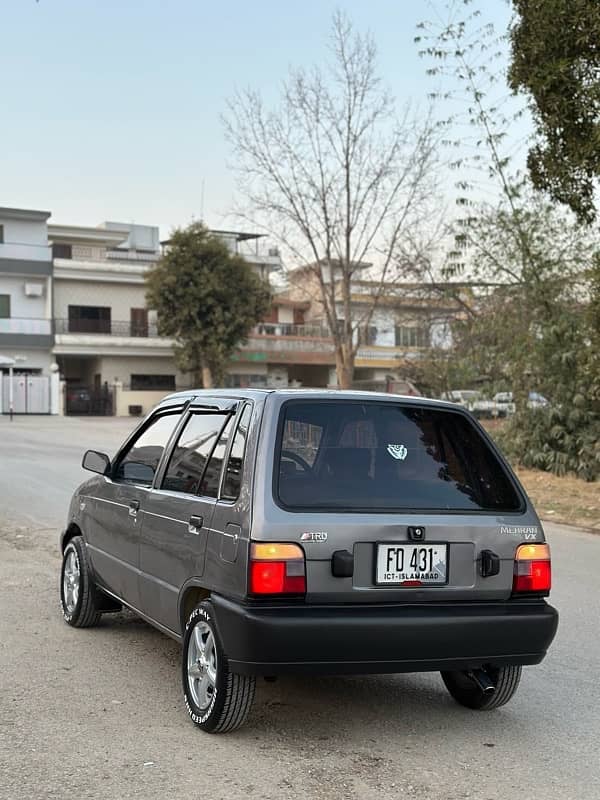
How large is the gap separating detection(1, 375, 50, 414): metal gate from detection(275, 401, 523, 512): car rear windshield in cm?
4766

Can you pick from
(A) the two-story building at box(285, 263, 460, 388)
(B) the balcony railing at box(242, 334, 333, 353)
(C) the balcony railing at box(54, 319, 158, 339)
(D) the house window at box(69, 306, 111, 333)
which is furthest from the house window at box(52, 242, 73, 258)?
(A) the two-story building at box(285, 263, 460, 388)

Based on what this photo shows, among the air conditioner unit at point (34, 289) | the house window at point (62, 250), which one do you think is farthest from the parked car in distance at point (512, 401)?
the house window at point (62, 250)

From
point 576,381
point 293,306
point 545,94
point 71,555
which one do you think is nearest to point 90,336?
point 293,306

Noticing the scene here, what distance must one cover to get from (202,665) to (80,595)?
2236mm

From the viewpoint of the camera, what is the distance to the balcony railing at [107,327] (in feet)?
175

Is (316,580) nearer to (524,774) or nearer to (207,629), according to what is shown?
(207,629)

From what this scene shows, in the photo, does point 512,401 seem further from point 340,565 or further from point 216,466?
point 340,565

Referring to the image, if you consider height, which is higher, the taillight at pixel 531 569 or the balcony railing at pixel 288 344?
the balcony railing at pixel 288 344

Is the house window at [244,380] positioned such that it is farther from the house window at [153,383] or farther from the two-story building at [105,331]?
the house window at [153,383]

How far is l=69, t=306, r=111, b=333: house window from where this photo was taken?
53.9 metres

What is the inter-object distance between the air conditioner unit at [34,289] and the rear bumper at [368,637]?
50.6 m

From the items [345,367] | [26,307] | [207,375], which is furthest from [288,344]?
[345,367]

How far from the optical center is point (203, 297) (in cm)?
4931

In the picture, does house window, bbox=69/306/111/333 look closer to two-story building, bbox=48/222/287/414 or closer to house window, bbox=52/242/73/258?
two-story building, bbox=48/222/287/414
